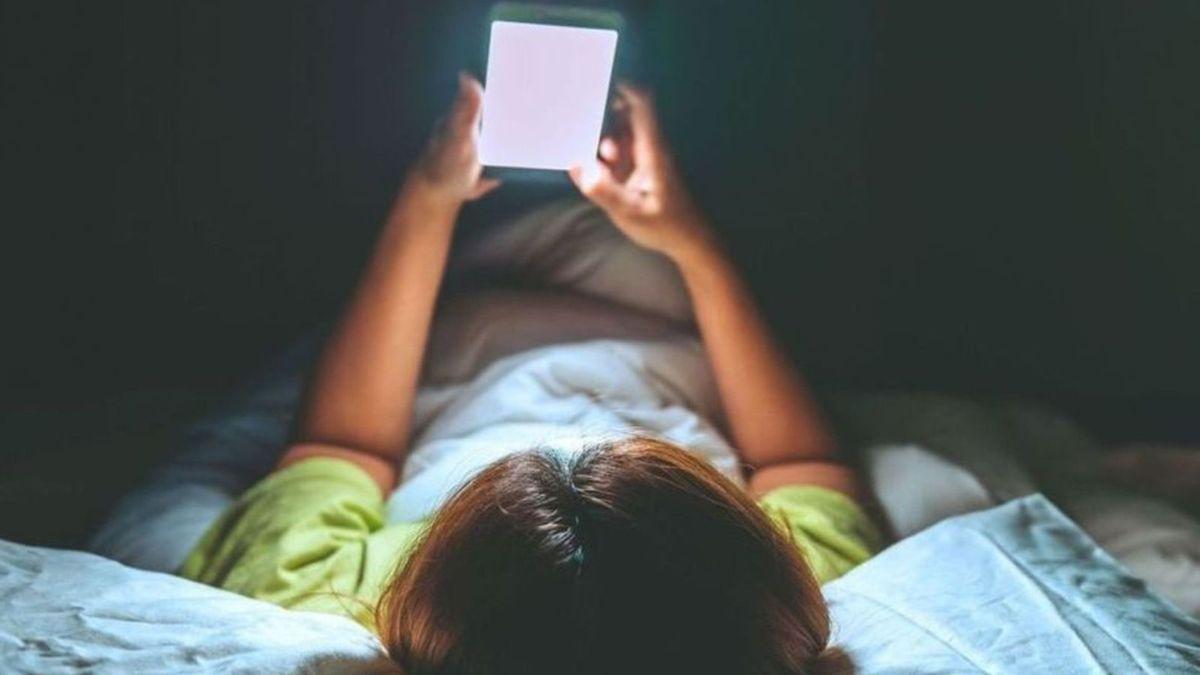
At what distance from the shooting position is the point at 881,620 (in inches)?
28.6

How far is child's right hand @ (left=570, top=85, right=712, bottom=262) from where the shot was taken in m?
1.10

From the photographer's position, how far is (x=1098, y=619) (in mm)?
716

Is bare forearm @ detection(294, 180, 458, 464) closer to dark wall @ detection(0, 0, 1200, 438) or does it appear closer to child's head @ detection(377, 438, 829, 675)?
dark wall @ detection(0, 0, 1200, 438)

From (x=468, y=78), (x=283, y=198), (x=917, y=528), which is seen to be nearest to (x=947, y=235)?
(x=917, y=528)

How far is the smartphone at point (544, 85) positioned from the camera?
95cm

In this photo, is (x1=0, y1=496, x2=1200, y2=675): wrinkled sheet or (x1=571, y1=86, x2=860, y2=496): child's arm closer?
(x1=0, y1=496, x2=1200, y2=675): wrinkled sheet

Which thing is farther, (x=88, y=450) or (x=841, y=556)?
(x=88, y=450)

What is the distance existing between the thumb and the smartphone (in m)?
0.02

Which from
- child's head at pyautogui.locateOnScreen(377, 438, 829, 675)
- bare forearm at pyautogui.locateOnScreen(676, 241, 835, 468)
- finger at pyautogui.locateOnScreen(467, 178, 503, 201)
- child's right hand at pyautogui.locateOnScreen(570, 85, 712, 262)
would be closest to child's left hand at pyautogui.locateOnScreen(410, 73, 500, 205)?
finger at pyautogui.locateOnScreen(467, 178, 503, 201)

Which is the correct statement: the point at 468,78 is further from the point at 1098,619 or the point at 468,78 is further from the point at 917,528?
the point at 1098,619

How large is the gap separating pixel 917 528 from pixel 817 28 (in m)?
0.57

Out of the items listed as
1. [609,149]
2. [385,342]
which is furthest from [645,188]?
[385,342]

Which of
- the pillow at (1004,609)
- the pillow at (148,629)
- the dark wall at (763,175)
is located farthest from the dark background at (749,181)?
the pillow at (1004,609)

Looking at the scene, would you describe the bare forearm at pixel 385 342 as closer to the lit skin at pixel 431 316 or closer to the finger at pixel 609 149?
the lit skin at pixel 431 316
